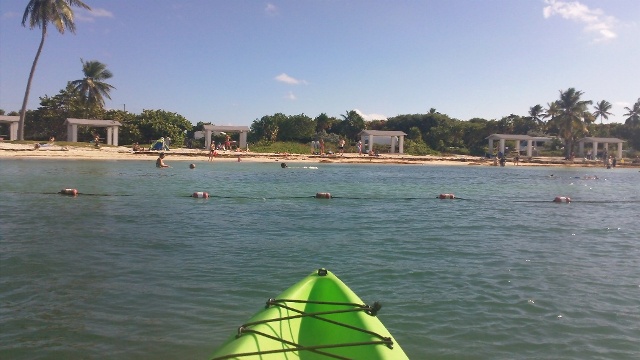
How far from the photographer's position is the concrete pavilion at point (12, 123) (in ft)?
173

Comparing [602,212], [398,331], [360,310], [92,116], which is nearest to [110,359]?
[360,310]

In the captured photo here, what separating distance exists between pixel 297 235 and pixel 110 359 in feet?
24.9

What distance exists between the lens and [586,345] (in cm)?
623

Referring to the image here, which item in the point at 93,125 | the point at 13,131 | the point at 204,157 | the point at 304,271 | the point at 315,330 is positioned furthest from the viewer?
the point at 13,131

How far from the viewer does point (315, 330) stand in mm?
5039

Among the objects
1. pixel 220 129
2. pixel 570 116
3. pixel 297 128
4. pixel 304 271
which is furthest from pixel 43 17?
pixel 570 116

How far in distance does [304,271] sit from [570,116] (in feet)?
219

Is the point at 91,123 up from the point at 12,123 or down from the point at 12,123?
up

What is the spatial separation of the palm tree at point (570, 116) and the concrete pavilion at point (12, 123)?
6406 cm

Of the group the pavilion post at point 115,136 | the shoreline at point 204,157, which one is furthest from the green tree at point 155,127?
the shoreline at point 204,157

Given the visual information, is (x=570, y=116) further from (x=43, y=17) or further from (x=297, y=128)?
(x=43, y=17)

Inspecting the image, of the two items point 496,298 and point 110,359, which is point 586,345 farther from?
point 110,359

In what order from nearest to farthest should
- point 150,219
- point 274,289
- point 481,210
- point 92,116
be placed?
point 274,289 < point 150,219 < point 481,210 < point 92,116

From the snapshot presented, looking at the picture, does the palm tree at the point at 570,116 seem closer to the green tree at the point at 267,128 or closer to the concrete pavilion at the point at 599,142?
the concrete pavilion at the point at 599,142
